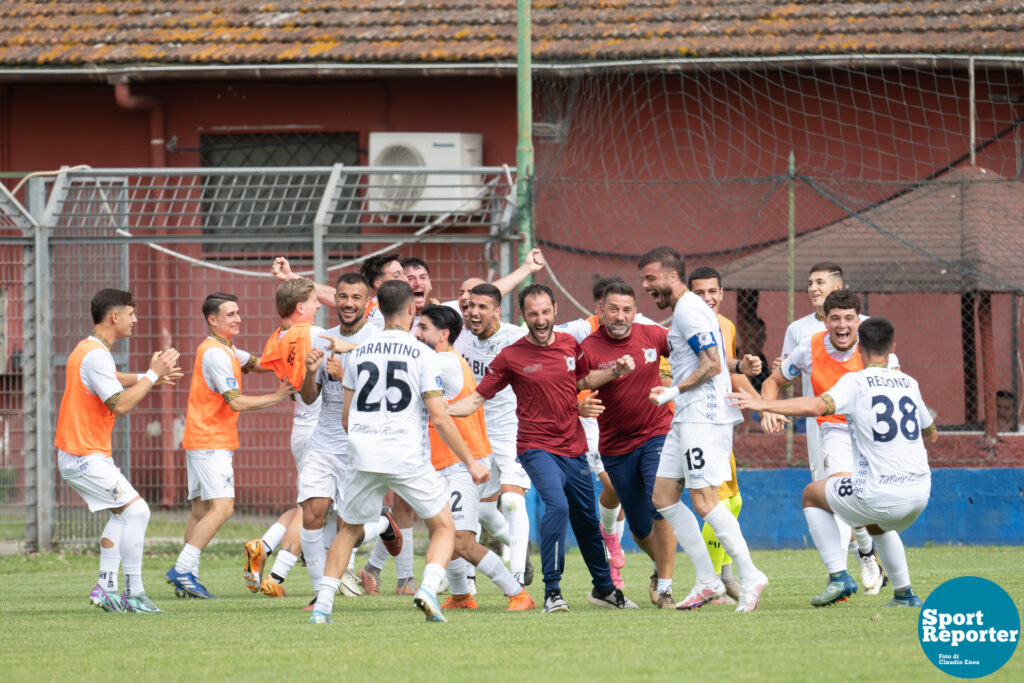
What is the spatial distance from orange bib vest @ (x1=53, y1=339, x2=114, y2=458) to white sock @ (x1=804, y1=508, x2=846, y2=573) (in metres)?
4.49

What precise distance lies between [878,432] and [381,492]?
2761 mm

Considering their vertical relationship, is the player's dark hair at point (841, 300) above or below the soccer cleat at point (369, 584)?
above

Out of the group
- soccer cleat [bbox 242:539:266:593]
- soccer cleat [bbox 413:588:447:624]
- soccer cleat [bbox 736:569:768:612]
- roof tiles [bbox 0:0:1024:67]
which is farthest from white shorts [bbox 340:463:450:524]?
roof tiles [bbox 0:0:1024:67]

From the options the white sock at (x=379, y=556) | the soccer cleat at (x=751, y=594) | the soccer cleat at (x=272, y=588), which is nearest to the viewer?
the soccer cleat at (x=751, y=594)

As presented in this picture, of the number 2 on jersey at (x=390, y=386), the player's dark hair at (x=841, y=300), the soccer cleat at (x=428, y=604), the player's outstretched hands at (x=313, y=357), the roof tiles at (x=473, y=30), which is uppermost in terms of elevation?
the roof tiles at (x=473, y=30)

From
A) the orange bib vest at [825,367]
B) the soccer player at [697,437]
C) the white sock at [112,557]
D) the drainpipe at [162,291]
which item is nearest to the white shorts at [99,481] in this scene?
the white sock at [112,557]

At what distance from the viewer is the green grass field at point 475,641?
5.73 meters

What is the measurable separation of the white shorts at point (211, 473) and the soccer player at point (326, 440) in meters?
0.82

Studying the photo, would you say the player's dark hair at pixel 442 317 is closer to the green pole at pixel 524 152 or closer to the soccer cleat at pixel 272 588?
the soccer cleat at pixel 272 588

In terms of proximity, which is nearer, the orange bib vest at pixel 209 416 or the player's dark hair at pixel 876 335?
the player's dark hair at pixel 876 335

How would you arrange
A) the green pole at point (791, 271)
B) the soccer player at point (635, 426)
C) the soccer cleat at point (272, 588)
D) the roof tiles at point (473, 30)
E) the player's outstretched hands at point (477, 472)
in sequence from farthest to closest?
the roof tiles at point (473, 30) < the green pole at point (791, 271) < the soccer cleat at point (272, 588) < the soccer player at point (635, 426) < the player's outstretched hands at point (477, 472)

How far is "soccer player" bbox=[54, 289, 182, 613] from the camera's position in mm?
8578

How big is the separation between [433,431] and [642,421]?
5.09ft

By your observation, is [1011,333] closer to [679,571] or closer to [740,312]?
[740,312]
